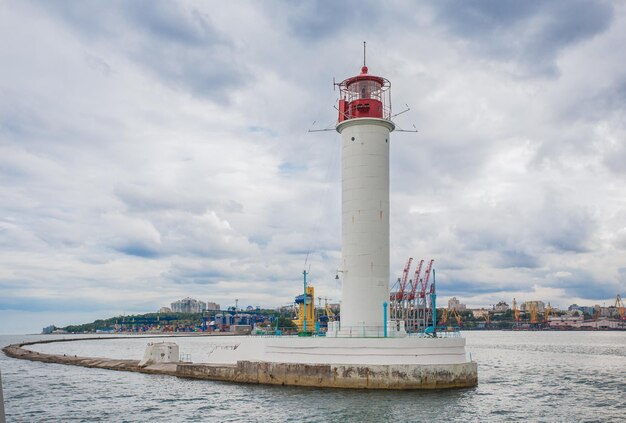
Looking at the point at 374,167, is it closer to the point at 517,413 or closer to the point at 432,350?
the point at 432,350

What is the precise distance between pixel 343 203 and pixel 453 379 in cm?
1173

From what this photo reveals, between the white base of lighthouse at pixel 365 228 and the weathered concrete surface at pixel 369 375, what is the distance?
12.5 ft

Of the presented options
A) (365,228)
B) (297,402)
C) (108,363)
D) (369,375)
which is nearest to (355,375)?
(369,375)

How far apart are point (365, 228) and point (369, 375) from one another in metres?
8.62

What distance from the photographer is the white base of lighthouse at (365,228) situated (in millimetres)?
32688

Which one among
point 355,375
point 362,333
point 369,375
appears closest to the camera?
point 369,375

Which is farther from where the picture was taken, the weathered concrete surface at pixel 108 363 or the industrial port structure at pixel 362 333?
the weathered concrete surface at pixel 108 363

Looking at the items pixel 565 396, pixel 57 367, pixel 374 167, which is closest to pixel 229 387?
pixel 374 167

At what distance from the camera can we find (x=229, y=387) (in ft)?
107

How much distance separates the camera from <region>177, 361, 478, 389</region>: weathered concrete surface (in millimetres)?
28344

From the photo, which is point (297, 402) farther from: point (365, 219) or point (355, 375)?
point (365, 219)

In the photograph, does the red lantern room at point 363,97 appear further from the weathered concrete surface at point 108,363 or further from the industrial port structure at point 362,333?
the weathered concrete surface at point 108,363

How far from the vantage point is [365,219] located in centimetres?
3303

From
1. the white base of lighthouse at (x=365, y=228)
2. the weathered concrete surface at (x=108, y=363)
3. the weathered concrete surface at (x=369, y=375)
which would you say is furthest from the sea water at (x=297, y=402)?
the white base of lighthouse at (x=365, y=228)
